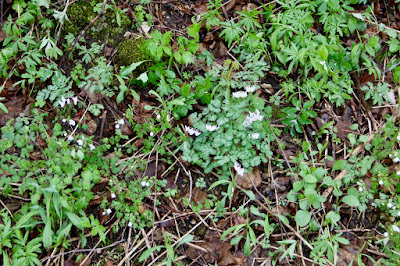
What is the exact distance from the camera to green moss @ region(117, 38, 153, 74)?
113 inches

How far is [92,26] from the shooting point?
289 centimetres

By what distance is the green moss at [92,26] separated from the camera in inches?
113

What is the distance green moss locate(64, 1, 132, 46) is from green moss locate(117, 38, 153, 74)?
10 centimetres

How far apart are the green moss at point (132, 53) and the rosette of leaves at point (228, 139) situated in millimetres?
707

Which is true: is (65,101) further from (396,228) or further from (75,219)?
(396,228)

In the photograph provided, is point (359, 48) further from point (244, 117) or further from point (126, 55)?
point (126, 55)

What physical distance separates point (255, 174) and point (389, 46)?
6.27 feet

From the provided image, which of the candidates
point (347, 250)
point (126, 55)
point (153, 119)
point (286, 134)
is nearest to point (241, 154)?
point (286, 134)

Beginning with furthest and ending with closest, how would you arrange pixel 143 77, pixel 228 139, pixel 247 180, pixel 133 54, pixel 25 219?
pixel 133 54 → pixel 143 77 → pixel 247 180 → pixel 228 139 → pixel 25 219

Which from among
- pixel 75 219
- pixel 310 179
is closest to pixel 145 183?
pixel 75 219

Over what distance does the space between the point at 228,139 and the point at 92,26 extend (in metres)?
1.60

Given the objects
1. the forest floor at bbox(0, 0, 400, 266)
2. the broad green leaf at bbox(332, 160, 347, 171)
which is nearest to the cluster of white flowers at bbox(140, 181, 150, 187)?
the forest floor at bbox(0, 0, 400, 266)

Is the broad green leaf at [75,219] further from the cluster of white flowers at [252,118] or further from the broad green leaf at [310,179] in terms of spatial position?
the broad green leaf at [310,179]

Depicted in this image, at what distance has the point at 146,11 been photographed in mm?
3104
